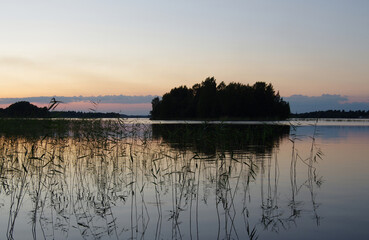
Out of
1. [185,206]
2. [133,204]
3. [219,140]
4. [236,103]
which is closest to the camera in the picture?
[185,206]

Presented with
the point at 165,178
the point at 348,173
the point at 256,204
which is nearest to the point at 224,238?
the point at 256,204

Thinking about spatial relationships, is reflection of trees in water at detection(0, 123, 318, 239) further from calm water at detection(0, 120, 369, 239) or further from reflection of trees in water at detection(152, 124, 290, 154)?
reflection of trees in water at detection(152, 124, 290, 154)

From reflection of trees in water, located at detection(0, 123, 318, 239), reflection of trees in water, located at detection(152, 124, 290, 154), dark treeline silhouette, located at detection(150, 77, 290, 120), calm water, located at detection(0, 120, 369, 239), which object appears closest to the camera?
calm water, located at detection(0, 120, 369, 239)

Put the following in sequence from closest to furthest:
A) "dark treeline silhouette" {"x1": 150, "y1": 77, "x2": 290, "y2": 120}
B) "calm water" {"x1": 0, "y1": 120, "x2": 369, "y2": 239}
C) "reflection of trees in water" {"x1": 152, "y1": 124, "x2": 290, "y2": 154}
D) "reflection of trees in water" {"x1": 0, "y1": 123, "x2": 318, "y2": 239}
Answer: "calm water" {"x1": 0, "y1": 120, "x2": 369, "y2": 239}, "reflection of trees in water" {"x1": 0, "y1": 123, "x2": 318, "y2": 239}, "reflection of trees in water" {"x1": 152, "y1": 124, "x2": 290, "y2": 154}, "dark treeline silhouette" {"x1": 150, "y1": 77, "x2": 290, "y2": 120}

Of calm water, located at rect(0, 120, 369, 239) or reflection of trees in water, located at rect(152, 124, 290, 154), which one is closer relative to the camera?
calm water, located at rect(0, 120, 369, 239)

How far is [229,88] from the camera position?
115062mm

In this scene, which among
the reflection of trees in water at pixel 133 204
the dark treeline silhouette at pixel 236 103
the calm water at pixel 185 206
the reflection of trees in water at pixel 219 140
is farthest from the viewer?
the dark treeline silhouette at pixel 236 103

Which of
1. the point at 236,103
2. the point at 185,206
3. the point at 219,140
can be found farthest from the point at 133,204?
the point at 236,103

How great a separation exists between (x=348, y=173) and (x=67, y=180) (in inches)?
475

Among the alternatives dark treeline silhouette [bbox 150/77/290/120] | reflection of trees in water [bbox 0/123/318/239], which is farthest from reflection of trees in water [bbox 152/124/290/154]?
dark treeline silhouette [bbox 150/77/290/120]

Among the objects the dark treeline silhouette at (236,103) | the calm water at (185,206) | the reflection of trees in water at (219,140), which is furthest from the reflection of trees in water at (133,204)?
the dark treeline silhouette at (236,103)

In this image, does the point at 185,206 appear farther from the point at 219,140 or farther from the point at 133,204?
the point at 219,140

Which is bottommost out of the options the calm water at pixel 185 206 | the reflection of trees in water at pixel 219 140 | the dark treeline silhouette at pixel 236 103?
the calm water at pixel 185 206

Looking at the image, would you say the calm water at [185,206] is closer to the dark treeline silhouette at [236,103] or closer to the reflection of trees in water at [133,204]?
the reflection of trees in water at [133,204]
